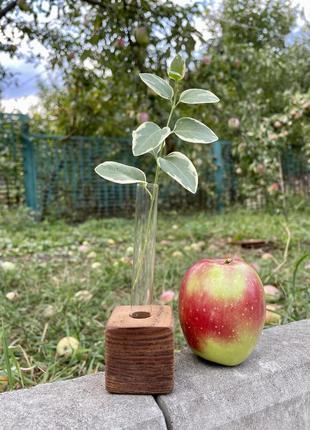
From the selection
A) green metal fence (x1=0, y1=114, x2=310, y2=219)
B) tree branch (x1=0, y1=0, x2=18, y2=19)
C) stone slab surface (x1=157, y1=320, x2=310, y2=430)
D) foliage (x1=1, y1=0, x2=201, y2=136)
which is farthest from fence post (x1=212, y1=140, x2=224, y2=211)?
stone slab surface (x1=157, y1=320, x2=310, y2=430)

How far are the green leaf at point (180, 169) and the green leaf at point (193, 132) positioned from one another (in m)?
0.04

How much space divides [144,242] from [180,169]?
0.14m

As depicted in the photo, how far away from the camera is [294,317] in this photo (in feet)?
4.39

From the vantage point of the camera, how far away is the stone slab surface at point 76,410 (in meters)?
0.58

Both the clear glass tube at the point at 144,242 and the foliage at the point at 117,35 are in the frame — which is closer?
the clear glass tube at the point at 144,242

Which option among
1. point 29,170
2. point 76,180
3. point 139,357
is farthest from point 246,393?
point 76,180

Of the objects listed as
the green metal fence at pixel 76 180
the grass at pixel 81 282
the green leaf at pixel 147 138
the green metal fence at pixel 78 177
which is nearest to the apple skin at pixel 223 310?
the green leaf at pixel 147 138

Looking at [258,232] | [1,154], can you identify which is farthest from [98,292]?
[1,154]

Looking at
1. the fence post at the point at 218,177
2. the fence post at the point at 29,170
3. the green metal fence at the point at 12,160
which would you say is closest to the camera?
the green metal fence at the point at 12,160

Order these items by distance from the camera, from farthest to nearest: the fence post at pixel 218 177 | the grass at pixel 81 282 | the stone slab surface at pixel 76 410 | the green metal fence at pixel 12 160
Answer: the fence post at pixel 218 177 → the green metal fence at pixel 12 160 → the grass at pixel 81 282 → the stone slab surface at pixel 76 410

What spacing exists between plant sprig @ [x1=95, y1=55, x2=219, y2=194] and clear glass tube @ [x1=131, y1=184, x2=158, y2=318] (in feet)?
0.09

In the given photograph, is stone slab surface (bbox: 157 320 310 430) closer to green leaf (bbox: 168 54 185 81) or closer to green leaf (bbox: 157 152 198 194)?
green leaf (bbox: 157 152 198 194)

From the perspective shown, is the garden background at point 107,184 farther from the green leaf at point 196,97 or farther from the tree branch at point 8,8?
the green leaf at point 196,97

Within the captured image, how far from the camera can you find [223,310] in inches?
27.3
